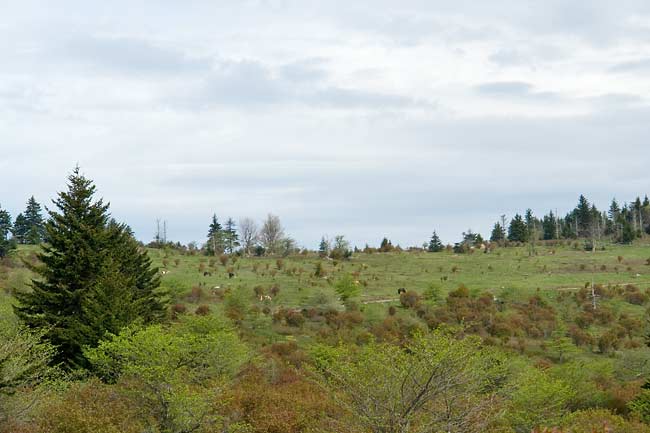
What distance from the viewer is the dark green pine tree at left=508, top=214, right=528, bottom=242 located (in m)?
103

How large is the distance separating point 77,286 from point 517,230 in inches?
3377

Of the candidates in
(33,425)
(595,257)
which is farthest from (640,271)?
(33,425)

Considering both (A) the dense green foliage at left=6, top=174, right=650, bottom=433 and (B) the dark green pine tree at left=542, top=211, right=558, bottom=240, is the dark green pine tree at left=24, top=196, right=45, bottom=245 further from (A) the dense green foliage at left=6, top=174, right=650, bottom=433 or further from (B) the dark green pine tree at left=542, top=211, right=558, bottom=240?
(B) the dark green pine tree at left=542, top=211, right=558, bottom=240

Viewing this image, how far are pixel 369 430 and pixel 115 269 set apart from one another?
60.2ft

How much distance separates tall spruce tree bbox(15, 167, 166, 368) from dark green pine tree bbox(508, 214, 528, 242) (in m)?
79.2

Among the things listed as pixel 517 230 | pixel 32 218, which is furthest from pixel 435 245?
pixel 32 218

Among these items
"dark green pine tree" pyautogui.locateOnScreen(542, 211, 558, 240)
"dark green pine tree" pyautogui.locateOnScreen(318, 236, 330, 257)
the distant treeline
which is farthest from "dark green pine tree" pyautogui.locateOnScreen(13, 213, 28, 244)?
"dark green pine tree" pyautogui.locateOnScreen(542, 211, 558, 240)

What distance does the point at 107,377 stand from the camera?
90.5 ft

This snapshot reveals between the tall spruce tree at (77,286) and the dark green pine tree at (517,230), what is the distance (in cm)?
7922

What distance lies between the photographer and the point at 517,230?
4198 inches

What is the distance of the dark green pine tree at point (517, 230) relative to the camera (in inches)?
4074

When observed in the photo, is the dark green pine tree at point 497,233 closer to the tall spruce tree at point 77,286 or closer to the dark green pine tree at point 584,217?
the dark green pine tree at point 584,217

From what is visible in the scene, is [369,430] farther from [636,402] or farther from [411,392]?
[636,402]

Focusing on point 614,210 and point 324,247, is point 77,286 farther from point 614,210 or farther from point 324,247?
point 614,210
